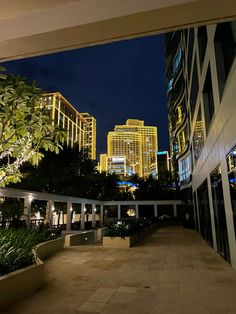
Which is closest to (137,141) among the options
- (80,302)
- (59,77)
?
(59,77)

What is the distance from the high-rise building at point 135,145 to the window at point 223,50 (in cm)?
13930

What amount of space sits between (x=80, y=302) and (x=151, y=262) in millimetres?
3718

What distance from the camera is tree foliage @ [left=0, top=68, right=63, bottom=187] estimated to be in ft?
10.3

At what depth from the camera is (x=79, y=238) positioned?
1221 centimetres

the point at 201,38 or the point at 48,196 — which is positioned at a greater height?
the point at 201,38

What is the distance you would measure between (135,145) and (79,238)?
5710 inches

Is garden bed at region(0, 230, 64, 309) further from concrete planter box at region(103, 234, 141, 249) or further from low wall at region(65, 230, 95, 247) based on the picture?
low wall at region(65, 230, 95, 247)

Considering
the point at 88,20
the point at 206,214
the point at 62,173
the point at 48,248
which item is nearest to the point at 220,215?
the point at 206,214

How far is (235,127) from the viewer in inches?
209

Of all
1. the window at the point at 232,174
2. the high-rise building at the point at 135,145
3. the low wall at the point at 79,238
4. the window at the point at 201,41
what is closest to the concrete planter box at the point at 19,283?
the window at the point at 232,174

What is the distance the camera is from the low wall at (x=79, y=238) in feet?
36.4

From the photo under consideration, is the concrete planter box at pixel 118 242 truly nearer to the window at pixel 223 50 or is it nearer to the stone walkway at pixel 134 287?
the stone walkway at pixel 134 287

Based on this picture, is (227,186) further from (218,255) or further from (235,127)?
(218,255)

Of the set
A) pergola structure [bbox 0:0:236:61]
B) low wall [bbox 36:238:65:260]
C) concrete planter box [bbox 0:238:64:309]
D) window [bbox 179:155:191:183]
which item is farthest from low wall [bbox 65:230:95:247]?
window [bbox 179:155:191:183]
